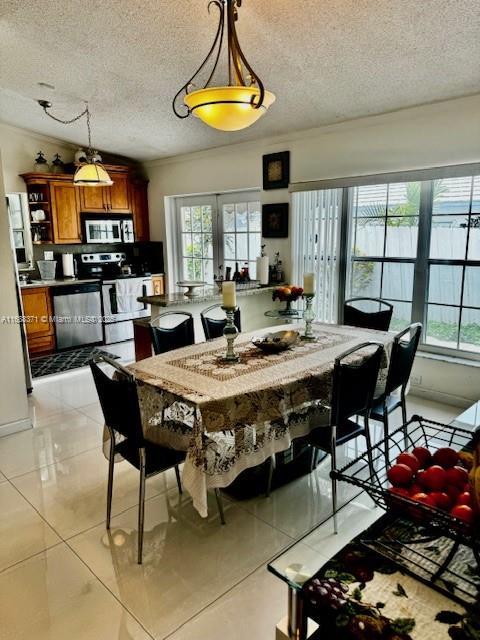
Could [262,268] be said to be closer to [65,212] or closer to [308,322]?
[308,322]

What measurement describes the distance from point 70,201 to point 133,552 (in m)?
4.95

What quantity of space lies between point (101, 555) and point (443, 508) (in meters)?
1.75

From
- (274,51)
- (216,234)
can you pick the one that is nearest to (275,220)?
(216,234)

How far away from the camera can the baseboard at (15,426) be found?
11.3 ft

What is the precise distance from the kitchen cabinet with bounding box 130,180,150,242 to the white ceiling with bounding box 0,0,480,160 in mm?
2107

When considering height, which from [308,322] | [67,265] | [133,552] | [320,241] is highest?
[320,241]

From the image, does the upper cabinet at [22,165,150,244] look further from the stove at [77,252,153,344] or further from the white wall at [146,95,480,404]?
the white wall at [146,95,480,404]

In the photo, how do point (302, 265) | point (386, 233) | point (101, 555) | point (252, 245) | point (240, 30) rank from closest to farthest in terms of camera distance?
point (101, 555), point (240, 30), point (386, 233), point (302, 265), point (252, 245)

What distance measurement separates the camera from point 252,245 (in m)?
5.40

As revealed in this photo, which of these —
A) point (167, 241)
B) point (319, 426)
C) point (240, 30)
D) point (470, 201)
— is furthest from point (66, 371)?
point (470, 201)

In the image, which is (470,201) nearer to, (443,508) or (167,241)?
(443,508)

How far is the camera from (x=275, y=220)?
15.7ft

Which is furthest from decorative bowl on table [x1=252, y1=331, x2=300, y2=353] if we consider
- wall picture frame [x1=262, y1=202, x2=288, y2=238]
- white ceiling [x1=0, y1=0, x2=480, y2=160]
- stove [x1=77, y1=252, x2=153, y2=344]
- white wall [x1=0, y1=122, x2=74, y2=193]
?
white wall [x1=0, y1=122, x2=74, y2=193]

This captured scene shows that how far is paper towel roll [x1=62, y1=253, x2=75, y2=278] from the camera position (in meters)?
6.01
